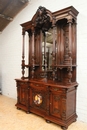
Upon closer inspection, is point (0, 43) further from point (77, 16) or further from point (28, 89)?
point (77, 16)

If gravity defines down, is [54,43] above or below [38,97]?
above

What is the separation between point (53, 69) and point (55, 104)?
82 centimetres

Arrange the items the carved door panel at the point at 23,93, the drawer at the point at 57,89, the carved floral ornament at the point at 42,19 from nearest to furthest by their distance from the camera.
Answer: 1. the drawer at the point at 57,89
2. the carved floral ornament at the point at 42,19
3. the carved door panel at the point at 23,93

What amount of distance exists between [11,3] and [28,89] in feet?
9.29

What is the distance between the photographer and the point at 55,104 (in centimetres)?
262

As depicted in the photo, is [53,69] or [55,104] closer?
[55,104]

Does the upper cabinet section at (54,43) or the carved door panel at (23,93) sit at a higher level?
the upper cabinet section at (54,43)

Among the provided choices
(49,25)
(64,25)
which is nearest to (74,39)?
(64,25)

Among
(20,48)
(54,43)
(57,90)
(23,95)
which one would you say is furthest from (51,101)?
(20,48)

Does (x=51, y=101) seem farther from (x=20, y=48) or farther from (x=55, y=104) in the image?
(x=20, y=48)

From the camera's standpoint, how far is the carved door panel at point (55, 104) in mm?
2555

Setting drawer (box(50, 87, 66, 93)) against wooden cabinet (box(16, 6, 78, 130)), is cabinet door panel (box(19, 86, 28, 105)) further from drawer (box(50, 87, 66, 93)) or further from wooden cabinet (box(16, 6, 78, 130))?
drawer (box(50, 87, 66, 93))

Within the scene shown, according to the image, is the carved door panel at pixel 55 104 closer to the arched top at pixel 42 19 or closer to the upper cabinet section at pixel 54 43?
the upper cabinet section at pixel 54 43

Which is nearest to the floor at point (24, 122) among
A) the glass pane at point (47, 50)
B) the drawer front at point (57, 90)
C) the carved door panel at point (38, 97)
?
the carved door panel at point (38, 97)
